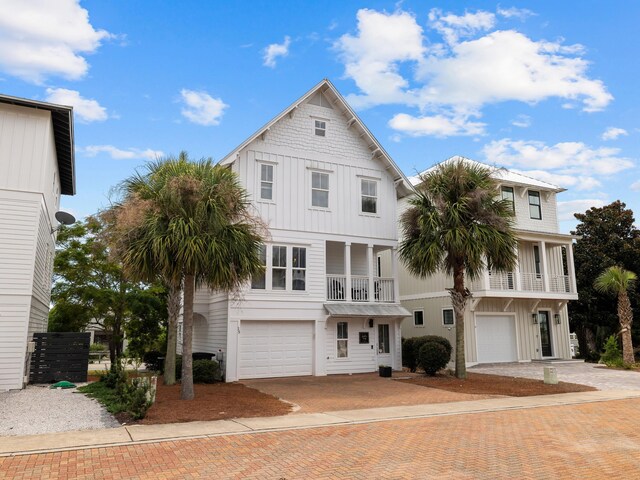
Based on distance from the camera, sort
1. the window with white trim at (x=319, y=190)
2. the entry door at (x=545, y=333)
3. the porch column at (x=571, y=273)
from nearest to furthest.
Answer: the window with white trim at (x=319, y=190) → the porch column at (x=571, y=273) → the entry door at (x=545, y=333)

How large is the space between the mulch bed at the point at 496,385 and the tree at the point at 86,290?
1512cm

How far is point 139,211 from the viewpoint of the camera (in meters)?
12.0

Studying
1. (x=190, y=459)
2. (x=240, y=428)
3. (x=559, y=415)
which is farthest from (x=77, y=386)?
(x=559, y=415)

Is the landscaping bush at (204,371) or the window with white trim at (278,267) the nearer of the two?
the landscaping bush at (204,371)

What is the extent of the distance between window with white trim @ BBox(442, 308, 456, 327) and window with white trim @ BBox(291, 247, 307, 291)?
322 inches

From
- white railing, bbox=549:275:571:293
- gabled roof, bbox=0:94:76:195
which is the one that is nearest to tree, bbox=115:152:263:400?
gabled roof, bbox=0:94:76:195

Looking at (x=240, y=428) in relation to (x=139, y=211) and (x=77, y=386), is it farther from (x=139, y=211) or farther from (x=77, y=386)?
(x=77, y=386)

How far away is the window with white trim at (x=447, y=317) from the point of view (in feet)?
75.9

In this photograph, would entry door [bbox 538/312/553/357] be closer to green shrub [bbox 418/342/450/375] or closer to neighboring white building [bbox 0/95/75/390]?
green shrub [bbox 418/342/450/375]

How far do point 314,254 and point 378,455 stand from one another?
1246 cm

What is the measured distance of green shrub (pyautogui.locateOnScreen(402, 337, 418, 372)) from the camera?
68.1ft

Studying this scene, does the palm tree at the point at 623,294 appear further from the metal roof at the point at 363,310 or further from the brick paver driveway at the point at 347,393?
the brick paver driveway at the point at 347,393

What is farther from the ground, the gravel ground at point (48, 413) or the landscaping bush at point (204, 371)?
the landscaping bush at point (204, 371)

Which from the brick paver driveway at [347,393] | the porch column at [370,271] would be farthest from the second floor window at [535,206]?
the brick paver driveway at [347,393]
